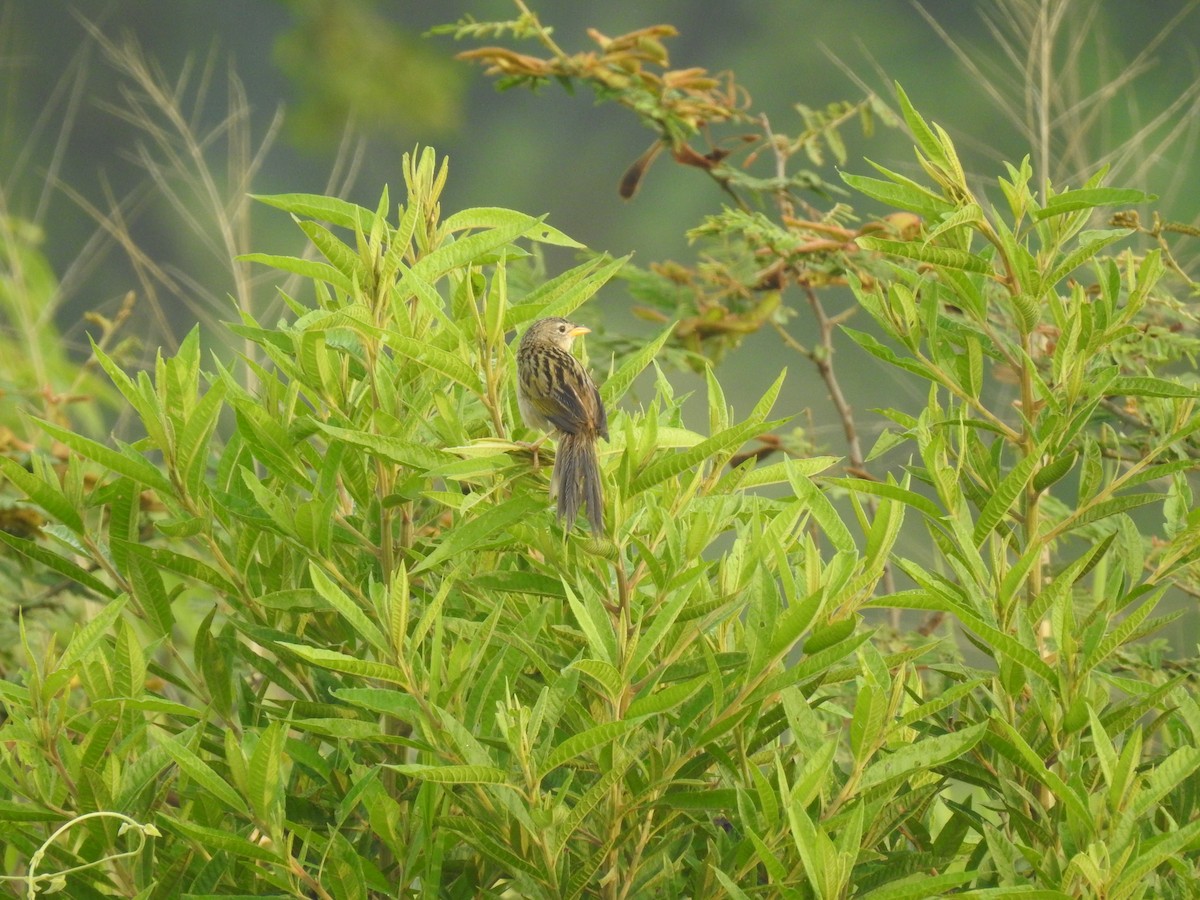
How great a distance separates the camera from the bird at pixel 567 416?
1.06 metres

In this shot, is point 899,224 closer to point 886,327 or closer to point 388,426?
point 886,327

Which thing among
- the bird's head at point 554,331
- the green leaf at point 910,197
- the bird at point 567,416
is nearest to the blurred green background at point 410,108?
the bird's head at point 554,331

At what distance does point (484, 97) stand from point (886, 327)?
4515 millimetres

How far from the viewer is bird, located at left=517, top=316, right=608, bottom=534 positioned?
1.06m

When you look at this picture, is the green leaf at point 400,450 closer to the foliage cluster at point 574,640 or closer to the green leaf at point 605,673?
the foliage cluster at point 574,640

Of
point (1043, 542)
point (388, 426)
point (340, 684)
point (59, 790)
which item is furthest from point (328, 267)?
point (1043, 542)

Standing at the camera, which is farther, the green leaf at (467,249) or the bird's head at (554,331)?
the bird's head at (554,331)

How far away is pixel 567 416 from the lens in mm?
1314

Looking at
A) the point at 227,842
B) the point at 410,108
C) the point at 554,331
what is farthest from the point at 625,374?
the point at 410,108

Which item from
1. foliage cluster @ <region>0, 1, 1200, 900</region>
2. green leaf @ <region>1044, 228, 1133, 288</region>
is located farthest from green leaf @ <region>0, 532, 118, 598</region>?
green leaf @ <region>1044, 228, 1133, 288</region>

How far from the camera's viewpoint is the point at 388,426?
3.80 ft

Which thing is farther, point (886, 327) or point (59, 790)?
point (886, 327)

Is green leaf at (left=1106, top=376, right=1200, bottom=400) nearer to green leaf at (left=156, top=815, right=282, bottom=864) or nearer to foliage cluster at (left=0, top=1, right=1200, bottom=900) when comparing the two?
foliage cluster at (left=0, top=1, right=1200, bottom=900)

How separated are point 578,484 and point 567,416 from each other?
254 millimetres
